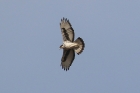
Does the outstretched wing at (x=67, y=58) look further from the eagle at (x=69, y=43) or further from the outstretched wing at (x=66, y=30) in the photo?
the outstretched wing at (x=66, y=30)

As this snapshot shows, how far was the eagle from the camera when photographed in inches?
914

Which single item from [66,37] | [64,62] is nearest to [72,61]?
[64,62]

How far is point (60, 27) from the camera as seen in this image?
24.1 metres

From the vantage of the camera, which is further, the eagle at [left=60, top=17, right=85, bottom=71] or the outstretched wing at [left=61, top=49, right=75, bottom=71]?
the outstretched wing at [left=61, top=49, right=75, bottom=71]

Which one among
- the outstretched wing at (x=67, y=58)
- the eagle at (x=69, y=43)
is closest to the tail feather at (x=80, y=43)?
the eagle at (x=69, y=43)

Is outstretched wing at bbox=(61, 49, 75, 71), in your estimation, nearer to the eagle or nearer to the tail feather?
the eagle

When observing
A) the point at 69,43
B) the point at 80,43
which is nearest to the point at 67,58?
the point at 69,43

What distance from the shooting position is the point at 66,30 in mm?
23875

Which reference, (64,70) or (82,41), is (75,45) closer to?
(82,41)

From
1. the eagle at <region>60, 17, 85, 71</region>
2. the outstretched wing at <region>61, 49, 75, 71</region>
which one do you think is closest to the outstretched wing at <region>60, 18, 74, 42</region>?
the eagle at <region>60, 17, 85, 71</region>

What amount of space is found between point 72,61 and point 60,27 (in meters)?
2.55

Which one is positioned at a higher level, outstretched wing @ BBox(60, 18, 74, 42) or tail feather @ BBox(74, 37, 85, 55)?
outstretched wing @ BBox(60, 18, 74, 42)

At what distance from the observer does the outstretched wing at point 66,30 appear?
2359cm

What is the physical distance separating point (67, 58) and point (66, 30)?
2.06 m
